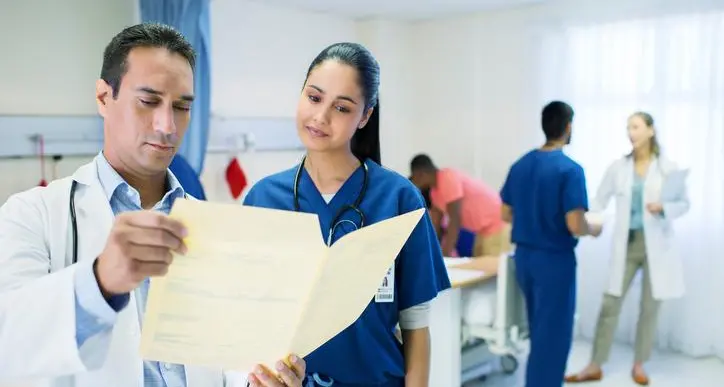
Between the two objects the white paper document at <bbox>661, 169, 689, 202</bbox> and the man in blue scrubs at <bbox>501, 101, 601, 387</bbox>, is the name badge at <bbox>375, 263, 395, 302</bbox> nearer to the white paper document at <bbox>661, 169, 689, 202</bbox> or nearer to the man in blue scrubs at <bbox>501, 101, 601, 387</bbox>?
the man in blue scrubs at <bbox>501, 101, 601, 387</bbox>

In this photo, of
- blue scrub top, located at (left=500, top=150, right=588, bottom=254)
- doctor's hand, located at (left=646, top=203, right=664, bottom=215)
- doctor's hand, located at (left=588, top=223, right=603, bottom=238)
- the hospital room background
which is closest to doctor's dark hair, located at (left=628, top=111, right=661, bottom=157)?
doctor's hand, located at (left=646, top=203, right=664, bottom=215)

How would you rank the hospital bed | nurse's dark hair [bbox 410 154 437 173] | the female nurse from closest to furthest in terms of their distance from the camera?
the female nurse < the hospital bed < nurse's dark hair [bbox 410 154 437 173]

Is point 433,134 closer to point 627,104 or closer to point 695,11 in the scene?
point 627,104

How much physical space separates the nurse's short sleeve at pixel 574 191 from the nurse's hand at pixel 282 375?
7.51ft

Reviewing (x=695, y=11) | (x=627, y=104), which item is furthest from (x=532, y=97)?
(x=695, y=11)

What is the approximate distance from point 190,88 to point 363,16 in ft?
13.6

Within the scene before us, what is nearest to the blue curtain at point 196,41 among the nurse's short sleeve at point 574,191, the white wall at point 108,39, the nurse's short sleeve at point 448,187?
the white wall at point 108,39

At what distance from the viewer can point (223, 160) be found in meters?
4.06

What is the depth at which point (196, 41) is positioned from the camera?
132 inches

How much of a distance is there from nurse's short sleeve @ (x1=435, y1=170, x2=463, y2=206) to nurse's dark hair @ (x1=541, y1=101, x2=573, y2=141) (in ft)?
2.83

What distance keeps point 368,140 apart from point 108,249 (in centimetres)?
86

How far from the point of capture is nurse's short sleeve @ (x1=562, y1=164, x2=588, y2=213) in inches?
115

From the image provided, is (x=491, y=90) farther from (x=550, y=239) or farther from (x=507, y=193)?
(x=550, y=239)

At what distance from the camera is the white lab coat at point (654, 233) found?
3.56m
